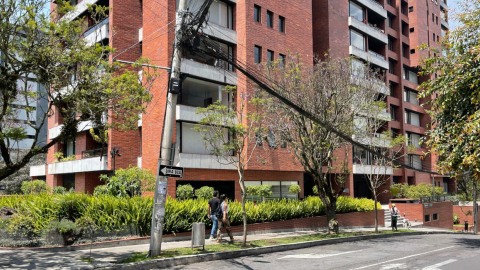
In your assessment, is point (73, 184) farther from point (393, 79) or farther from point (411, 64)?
point (411, 64)

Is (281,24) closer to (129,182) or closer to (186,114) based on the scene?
(186,114)

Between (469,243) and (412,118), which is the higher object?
(412,118)

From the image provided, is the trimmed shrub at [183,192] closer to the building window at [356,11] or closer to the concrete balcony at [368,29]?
the concrete balcony at [368,29]

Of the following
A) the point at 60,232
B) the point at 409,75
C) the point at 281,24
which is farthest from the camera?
the point at 409,75

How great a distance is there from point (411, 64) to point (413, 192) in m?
17.1

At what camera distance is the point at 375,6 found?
133 ft

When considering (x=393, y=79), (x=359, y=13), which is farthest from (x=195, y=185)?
(x=393, y=79)

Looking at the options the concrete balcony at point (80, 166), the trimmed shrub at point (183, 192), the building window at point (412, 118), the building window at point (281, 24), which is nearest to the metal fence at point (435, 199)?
the building window at point (412, 118)

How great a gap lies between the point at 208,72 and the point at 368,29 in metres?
21.2

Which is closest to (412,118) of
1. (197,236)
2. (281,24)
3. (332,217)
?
(281,24)

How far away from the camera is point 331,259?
1269 cm

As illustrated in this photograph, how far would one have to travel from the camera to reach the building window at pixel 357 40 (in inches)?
1432

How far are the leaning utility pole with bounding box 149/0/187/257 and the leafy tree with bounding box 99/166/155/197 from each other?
5.68 metres

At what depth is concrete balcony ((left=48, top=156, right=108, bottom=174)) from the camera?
23884 millimetres
